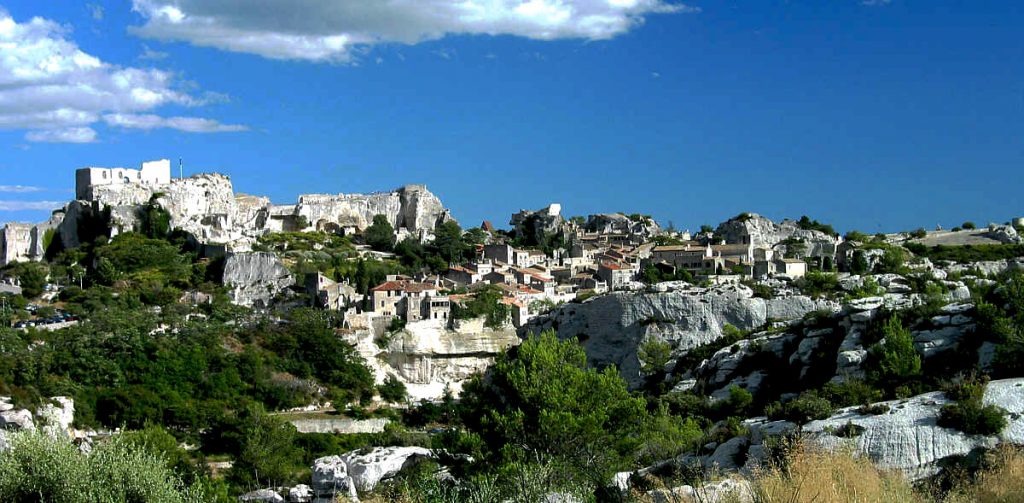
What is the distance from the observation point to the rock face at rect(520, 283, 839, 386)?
1684 inches

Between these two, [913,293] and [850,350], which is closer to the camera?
[850,350]

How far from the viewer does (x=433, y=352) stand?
49.0 metres

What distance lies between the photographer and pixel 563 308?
155ft

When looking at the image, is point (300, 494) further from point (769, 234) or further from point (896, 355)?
point (769, 234)

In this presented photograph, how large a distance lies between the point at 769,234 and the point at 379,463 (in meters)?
42.8

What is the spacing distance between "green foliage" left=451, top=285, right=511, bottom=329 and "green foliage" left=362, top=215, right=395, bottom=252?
612 inches

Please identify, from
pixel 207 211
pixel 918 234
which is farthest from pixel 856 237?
pixel 207 211

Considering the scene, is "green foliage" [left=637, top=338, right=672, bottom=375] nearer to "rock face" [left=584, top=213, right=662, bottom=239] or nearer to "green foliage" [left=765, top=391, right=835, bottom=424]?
"green foliage" [left=765, top=391, right=835, bottom=424]

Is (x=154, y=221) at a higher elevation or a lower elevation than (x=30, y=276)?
higher

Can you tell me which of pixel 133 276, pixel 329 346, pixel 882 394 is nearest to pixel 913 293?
pixel 882 394

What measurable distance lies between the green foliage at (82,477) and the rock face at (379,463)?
9.61 metres

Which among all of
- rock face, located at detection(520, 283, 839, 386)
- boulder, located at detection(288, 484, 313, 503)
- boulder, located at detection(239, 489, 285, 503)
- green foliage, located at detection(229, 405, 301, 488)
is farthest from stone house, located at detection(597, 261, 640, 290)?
boulder, located at detection(239, 489, 285, 503)

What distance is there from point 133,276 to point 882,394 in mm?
39841

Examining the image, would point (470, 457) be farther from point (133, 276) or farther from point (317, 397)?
point (133, 276)
